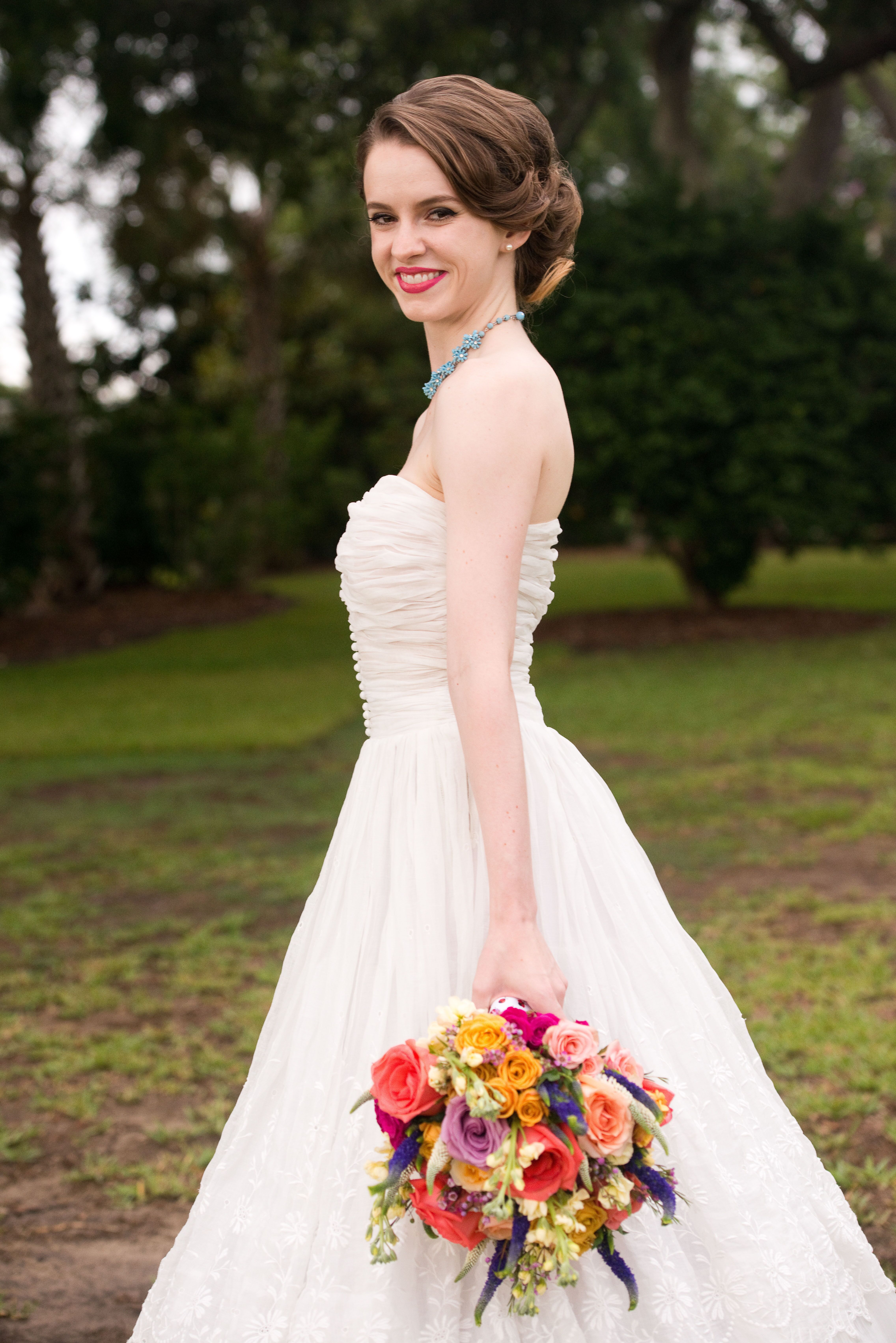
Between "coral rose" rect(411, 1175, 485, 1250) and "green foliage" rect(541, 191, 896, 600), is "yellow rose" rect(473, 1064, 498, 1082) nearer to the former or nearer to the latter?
"coral rose" rect(411, 1175, 485, 1250)

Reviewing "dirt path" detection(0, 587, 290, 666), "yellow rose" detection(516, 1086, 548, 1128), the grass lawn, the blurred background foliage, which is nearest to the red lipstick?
"yellow rose" detection(516, 1086, 548, 1128)

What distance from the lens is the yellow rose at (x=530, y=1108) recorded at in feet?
5.01

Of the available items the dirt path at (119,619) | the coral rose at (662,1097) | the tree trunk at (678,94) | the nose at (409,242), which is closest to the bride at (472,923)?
the nose at (409,242)

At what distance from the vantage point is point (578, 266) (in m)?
14.9

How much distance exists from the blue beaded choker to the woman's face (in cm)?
4

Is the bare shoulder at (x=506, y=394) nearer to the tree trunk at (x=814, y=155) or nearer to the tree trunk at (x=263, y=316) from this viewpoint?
the tree trunk at (x=814, y=155)

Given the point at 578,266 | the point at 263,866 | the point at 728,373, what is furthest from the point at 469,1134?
the point at 578,266

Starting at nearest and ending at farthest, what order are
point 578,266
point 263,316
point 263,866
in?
point 263,866 < point 578,266 < point 263,316

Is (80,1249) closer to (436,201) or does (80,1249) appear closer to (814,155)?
(436,201)

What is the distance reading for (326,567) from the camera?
96.7 ft

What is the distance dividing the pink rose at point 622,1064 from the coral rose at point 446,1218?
10.5 inches

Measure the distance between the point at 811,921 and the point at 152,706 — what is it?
7.32m

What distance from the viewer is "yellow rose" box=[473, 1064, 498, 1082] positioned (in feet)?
5.09

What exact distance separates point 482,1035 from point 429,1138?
0.17 meters
